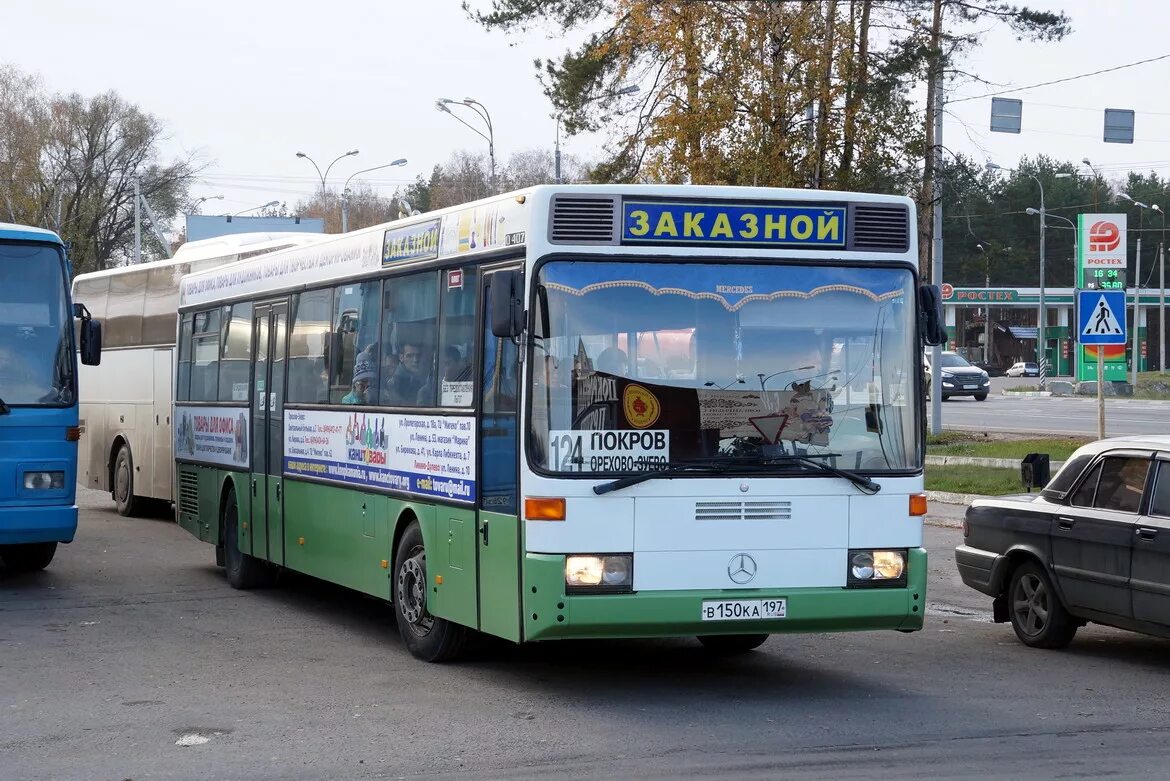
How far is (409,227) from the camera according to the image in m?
10.7

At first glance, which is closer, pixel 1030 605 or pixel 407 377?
pixel 407 377

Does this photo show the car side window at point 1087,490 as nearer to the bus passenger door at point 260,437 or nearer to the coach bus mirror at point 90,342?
the bus passenger door at point 260,437

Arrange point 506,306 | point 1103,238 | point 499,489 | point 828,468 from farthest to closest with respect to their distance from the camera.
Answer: point 1103,238, point 499,489, point 828,468, point 506,306

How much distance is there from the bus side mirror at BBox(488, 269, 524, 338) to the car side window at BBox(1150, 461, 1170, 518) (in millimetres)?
4220

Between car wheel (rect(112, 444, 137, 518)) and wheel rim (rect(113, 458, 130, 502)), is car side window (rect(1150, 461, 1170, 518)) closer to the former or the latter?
car wheel (rect(112, 444, 137, 518))

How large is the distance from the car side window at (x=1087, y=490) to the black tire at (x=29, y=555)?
9801mm

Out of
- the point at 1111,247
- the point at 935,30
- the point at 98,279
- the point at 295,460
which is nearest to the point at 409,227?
the point at 295,460

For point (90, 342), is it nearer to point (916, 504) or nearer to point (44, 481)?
point (44, 481)

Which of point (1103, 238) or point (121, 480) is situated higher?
point (1103, 238)

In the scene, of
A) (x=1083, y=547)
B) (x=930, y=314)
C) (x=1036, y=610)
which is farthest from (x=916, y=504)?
(x=1036, y=610)

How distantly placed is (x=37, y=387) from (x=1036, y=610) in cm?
851

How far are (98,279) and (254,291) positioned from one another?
10884 millimetres

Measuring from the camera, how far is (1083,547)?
10219mm

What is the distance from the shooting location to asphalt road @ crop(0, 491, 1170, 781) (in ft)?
24.1
